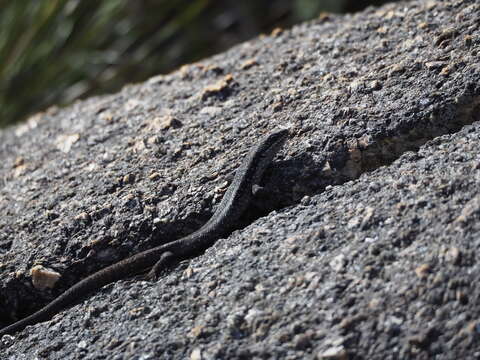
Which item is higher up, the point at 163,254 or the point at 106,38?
the point at 106,38

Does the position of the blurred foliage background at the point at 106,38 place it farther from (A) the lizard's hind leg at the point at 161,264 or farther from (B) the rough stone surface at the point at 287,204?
(A) the lizard's hind leg at the point at 161,264

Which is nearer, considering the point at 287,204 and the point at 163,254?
the point at 163,254

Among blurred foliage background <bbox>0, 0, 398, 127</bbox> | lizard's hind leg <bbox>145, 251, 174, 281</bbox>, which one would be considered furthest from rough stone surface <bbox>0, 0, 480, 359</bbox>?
blurred foliage background <bbox>0, 0, 398, 127</bbox>

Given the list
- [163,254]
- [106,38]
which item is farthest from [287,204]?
[106,38]

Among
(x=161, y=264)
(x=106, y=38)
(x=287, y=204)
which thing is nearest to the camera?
(x=161, y=264)

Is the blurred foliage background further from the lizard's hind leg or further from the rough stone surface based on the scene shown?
the lizard's hind leg

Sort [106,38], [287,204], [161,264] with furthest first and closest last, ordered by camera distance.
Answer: [106,38] < [287,204] < [161,264]

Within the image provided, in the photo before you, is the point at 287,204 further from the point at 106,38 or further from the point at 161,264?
the point at 106,38

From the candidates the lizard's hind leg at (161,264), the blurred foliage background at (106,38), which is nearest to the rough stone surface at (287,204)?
the lizard's hind leg at (161,264)
